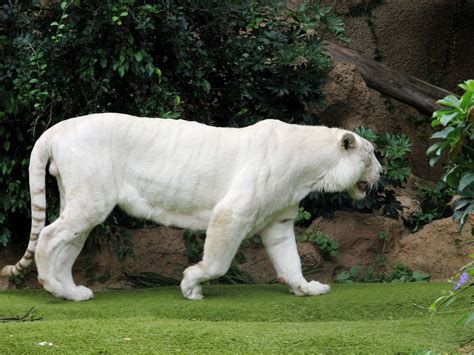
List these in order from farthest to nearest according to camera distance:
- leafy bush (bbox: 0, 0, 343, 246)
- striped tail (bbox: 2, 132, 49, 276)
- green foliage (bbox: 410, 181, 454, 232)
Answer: green foliage (bbox: 410, 181, 454, 232)
leafy bush (bbox: 0, 0, 343, 246)
striped tail (bbox: 2, 132, 49, 276)

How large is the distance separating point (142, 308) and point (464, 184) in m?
2.57

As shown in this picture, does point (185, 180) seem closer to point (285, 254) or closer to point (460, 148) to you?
point (285, 254)

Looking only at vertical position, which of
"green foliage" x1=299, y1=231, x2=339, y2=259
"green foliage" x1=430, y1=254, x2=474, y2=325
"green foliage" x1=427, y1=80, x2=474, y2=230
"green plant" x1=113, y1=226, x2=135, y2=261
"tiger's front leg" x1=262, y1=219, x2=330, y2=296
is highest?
"green foliage" x1=427, y1=80, x2=474, y2=230

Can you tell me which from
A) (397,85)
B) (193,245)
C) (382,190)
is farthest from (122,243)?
(397,85)

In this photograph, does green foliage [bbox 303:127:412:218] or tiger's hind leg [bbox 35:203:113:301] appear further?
green foliage [bbox 303:127:412:218]

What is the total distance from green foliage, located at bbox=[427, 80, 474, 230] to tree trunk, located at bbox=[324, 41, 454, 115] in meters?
4.49

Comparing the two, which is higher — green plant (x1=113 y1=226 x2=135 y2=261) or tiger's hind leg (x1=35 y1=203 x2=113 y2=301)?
tiger's hind leg (x1=35 y1=203 x2=113 y2=301)

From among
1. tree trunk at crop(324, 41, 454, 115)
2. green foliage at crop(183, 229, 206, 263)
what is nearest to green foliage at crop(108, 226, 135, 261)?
green foliage at crop(183, 229, 206, 263)

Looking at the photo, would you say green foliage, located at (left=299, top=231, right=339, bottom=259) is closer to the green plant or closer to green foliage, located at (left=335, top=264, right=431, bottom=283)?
green foliage, located at (left=335, top=264, right=431, bottom=283)

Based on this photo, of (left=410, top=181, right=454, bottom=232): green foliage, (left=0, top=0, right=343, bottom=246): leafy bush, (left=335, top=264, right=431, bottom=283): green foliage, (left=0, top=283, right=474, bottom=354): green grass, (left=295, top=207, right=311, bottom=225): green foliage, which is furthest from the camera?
(left=410, top=181, right=454, bottom=232): green foliage

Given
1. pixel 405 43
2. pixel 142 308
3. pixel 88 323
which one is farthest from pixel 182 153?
pixel 405 43

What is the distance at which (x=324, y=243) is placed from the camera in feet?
31.8

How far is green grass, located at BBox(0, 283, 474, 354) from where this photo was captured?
569 centimetres

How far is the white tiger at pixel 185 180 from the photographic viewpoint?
24.4 ft
